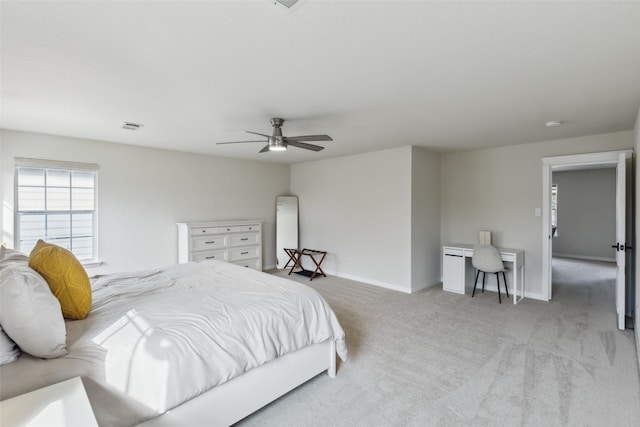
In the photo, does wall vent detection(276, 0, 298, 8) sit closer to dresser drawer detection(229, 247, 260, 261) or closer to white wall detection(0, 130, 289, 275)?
white wall detection(0, 130, 289, 275)

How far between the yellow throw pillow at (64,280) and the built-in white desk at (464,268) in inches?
181

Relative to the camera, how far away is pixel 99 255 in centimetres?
435

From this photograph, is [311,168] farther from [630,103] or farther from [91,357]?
[91,357]

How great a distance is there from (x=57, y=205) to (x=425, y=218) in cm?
539

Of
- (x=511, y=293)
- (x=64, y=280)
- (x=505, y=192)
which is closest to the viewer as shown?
(x=64, y=280)

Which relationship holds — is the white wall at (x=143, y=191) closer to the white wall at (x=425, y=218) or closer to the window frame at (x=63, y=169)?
the window frame at (x=63, y=169)

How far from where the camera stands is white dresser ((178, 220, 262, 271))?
496 cm

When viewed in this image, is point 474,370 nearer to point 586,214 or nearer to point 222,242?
point 222,242

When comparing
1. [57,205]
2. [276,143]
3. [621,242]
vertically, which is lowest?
[621,242]

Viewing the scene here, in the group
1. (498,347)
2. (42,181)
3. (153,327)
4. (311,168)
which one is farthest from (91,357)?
(311,168)

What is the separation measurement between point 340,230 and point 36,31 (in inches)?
187

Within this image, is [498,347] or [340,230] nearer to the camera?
[498,347]

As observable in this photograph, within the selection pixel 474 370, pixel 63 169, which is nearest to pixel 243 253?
pixel 63 169

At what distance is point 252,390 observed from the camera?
193 centimetres
